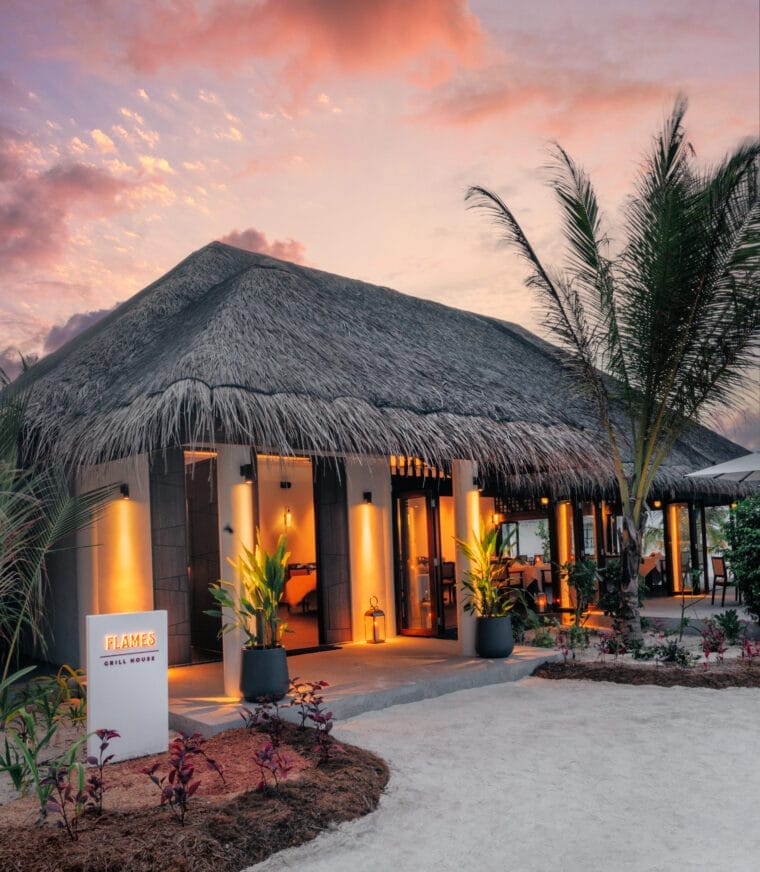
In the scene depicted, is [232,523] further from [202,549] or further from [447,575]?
[447,575]

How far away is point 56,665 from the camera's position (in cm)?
855

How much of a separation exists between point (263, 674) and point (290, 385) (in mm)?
2365

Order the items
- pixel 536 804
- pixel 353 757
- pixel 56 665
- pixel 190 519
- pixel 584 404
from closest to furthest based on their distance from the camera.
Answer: pixel 536 804
pixel 353 757
pixel 56 665
pixel 190 519
pixel 584 404

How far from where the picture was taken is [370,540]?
9.70 meters

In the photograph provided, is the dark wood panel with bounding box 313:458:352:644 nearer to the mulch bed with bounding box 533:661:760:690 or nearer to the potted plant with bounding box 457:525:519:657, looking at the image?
the potted plant with bounding box 457:525:519:657

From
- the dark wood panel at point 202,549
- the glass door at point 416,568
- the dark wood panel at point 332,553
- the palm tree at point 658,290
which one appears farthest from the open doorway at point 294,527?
the palm tree at point 658,290

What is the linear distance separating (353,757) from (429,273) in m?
10.6

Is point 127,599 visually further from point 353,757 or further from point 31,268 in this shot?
point 31,268

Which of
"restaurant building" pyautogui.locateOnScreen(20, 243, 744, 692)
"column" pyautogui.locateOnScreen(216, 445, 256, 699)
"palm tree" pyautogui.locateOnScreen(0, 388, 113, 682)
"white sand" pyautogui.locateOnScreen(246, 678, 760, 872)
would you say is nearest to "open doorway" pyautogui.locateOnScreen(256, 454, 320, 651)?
"restaurant building" pyautogui.locateOnScreen(20, 243, 744, 692)

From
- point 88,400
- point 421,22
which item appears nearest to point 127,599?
point 88,400

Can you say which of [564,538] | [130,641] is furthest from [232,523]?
[564,538]

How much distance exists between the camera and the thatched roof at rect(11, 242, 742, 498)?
620 centimetres

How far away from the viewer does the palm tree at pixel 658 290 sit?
7.65 meters

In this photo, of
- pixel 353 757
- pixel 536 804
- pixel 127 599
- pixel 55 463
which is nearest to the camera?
pixel 536 804
